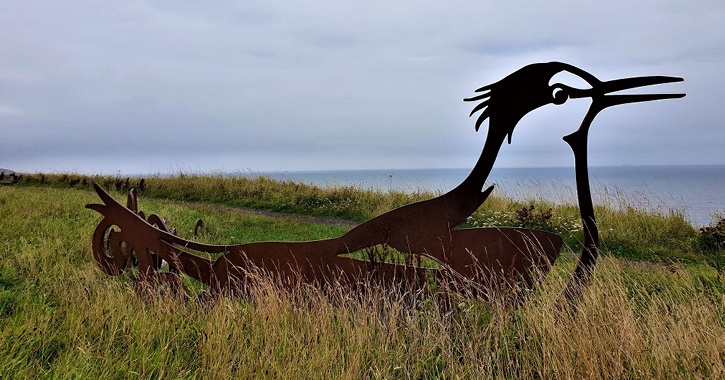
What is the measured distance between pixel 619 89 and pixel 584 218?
1.12 m

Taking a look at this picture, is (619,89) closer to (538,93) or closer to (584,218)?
(538,93)

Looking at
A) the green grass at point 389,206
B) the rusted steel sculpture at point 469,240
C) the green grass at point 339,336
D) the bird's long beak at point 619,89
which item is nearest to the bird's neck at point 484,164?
the rusted steel sculpture at point 469,240

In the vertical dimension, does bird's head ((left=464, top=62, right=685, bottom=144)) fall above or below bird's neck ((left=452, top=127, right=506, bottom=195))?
above

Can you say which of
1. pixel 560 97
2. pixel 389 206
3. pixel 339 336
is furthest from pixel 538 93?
pixel 389 206

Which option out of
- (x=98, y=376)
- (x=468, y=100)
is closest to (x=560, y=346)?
(x=468, y=100)

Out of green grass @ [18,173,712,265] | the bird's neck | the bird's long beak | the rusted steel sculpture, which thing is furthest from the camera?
green grass @ [18,173,712,265]

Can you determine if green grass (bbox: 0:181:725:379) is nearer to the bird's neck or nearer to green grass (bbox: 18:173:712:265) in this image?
the bird's neck

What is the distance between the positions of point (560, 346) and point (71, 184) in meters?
19.1

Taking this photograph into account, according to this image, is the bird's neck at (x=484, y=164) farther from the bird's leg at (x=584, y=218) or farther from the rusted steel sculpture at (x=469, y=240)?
the bird's leg at (x=584, y=218)

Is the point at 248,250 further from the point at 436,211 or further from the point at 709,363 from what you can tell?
the point at 709,363

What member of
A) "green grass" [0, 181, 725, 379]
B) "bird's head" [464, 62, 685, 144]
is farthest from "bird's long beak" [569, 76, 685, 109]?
"green grass" [0, 181, 725, 379]

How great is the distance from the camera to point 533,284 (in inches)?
151

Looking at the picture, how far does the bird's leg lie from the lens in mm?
3645

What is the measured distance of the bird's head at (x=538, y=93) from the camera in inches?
139
